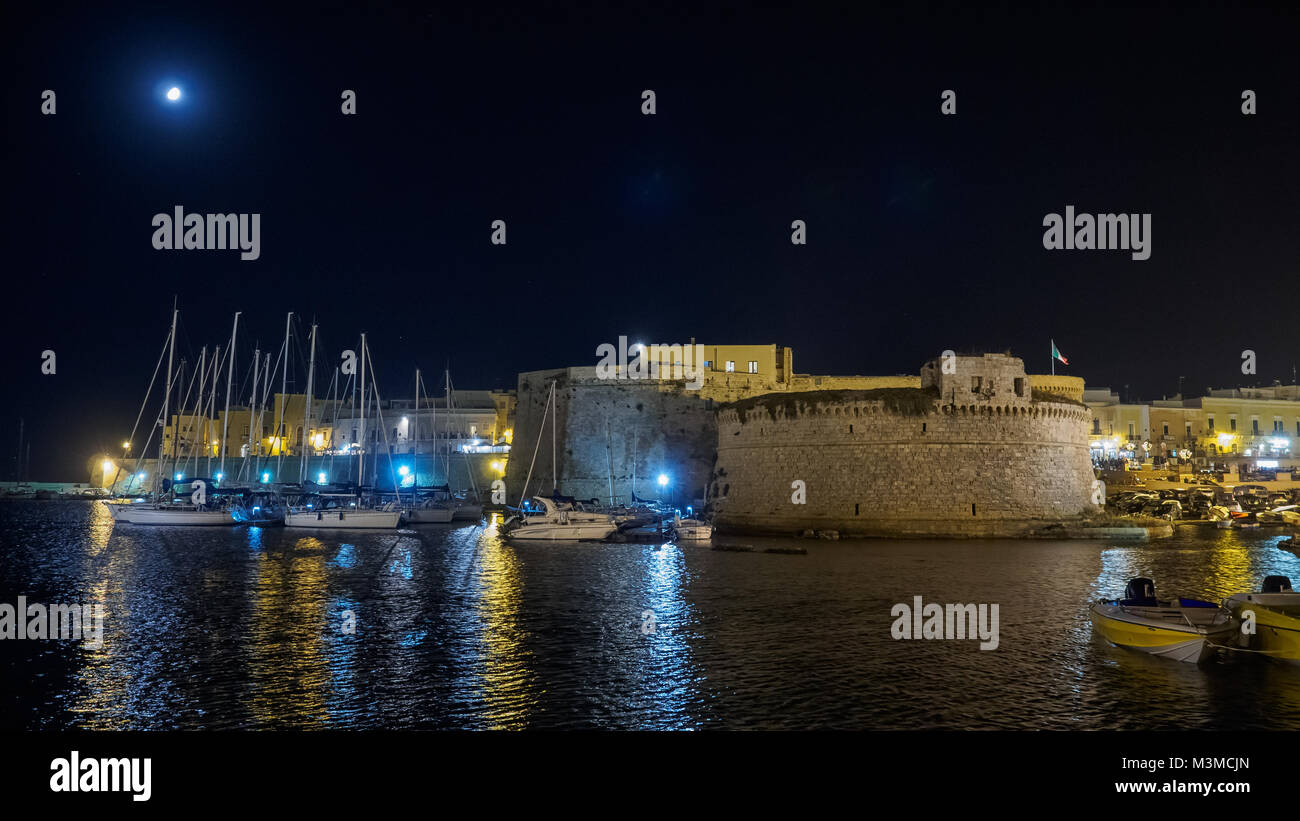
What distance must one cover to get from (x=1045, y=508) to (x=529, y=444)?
2640cm

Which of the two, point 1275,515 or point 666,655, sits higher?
point 666,655

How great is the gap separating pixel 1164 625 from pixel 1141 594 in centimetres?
91

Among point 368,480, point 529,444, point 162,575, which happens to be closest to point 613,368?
point 529,444

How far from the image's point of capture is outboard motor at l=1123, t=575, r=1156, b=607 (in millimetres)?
11741

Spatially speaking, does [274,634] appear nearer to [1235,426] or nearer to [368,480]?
[368,480]

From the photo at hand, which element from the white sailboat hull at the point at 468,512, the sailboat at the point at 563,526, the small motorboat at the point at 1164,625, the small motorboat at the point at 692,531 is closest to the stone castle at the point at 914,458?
the small motorboat at the point at 692,531

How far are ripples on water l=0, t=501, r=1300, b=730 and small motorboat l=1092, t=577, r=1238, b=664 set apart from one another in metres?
0.26

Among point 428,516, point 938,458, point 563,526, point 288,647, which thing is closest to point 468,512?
point 428,516

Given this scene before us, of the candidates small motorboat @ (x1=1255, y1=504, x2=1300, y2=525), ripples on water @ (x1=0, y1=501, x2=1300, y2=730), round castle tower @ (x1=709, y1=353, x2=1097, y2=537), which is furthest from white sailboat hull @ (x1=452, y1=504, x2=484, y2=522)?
small motorboat @ (x1=1255, y1=504, x2=1300, y2=525)

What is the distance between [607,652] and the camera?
37.4 ft

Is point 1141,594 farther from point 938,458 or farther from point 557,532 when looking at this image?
point 557,532

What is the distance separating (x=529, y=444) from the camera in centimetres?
4594

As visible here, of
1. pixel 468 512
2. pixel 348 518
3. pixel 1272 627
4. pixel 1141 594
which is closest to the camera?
pixel 1272 627

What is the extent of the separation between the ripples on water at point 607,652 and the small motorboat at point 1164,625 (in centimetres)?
26
